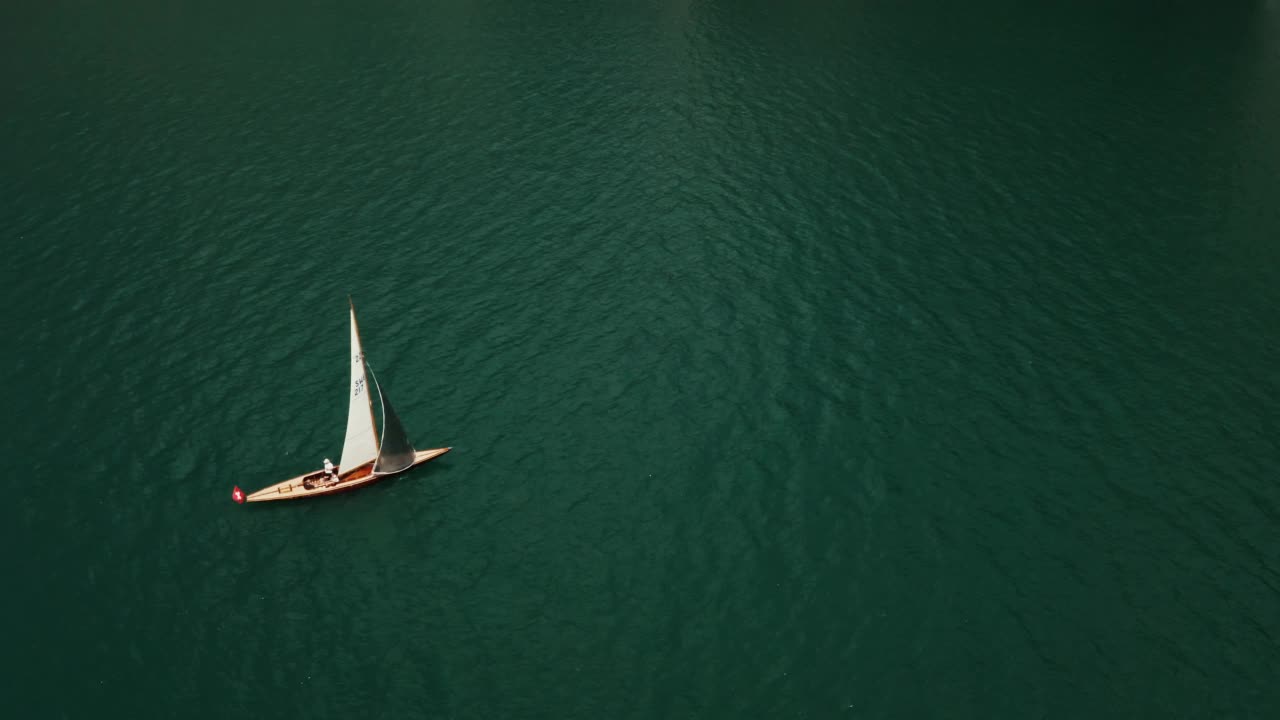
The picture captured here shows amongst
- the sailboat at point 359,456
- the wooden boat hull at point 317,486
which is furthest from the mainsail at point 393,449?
the wooden boat hull at point 317,486

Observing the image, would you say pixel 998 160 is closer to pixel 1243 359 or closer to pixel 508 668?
pixel 1243 359

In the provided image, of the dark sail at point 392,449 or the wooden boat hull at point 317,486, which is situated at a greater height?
the dark sail at point 392,449

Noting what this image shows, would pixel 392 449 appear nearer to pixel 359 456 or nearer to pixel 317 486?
pixel 359 456

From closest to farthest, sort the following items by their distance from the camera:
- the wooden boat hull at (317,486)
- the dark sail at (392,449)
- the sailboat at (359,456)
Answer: the wooden boat hull at (317,486) → the sailboat at (359,456) → the dark sail at (392,449)

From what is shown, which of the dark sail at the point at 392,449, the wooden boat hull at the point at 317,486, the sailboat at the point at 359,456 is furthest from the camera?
the dark sail at the point at 392,449

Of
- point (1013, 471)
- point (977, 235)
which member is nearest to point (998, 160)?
point (977, 235)

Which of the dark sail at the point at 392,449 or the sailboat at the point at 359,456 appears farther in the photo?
the dark sail at the point at 392,449

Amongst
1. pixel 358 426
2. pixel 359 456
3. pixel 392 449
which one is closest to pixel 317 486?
pixel 359 456

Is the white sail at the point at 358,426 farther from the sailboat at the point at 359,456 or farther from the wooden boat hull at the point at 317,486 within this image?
the wooden boat hull at the point at 317,486
